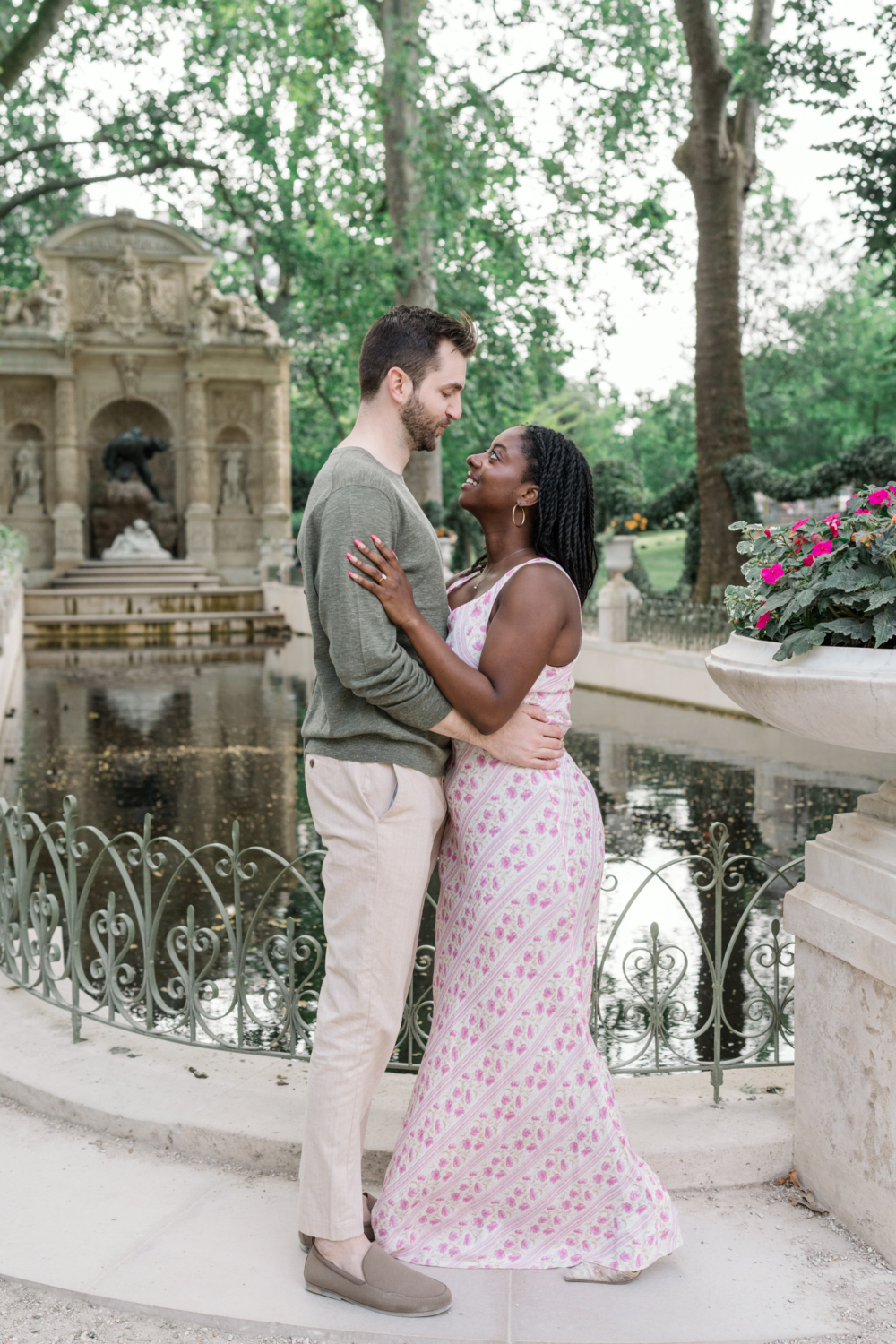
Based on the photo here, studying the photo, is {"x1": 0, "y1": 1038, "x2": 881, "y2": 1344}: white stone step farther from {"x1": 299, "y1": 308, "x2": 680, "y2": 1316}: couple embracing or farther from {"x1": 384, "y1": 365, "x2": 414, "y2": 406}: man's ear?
{"x1": 384, "y1": 365, "x2": 414, "y2": 406}: man's ear

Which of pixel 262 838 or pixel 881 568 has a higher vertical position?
pixel 881 568

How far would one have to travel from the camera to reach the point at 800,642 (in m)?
2.57

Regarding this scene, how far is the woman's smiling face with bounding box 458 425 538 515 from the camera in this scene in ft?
8.75

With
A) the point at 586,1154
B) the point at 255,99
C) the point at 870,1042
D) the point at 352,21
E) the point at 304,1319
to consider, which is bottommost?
the point at 304,1319

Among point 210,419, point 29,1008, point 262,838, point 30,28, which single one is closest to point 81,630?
point 210,419

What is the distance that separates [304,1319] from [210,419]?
30.3 metres

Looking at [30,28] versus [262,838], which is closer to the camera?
[262,838]

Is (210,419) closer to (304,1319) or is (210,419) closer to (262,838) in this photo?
(262,838)

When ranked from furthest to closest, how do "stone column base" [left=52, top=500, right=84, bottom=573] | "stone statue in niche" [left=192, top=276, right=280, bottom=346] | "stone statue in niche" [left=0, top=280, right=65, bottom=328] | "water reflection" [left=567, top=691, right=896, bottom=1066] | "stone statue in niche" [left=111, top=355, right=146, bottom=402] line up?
"stone statue in niche" [left=111, top=355, right=146, bottom=402]
"stone statue in niche" [left=192, top=276, right=280, bottom=346]
"stone statue in niche" [left=0, top=280, right=65, bottom=328]
"stone column base" [left=52, top=500, right=84, bottom=573]
"water reflection" [left=567, top=691, right=896, bottom=1066]

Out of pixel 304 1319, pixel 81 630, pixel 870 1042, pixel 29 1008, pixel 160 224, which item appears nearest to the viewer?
pixel 304 1319

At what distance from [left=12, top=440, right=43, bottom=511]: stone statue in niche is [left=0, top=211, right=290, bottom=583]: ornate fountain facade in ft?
0.10

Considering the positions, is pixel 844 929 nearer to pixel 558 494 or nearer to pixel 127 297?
pixel 558 494

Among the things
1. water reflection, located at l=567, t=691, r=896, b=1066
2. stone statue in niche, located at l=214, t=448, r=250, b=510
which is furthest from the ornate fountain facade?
water reflection, located at l=567, t=691, r=896, b=1066

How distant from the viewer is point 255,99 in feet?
85.6
